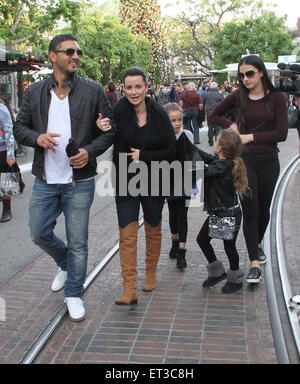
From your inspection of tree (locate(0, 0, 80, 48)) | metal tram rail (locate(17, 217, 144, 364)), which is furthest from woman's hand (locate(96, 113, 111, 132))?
tree (locate(0, 0, 80, 48))

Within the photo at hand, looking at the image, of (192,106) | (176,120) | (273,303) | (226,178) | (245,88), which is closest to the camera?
(273,303)

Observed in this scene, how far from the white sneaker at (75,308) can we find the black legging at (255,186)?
1.61m

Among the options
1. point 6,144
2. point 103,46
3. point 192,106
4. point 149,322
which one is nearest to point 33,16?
point 192,106

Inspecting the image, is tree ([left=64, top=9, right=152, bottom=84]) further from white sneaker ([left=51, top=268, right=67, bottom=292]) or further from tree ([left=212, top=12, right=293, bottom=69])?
white sneaker ([left=51, top=268, right=67, bottom=292])

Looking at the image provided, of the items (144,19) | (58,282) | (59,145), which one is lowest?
(58,282)

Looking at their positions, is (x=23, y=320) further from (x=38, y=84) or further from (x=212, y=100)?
(x=212, y=100)

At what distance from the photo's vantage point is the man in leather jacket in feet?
12.5

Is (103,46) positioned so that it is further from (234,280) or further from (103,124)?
(103,124)

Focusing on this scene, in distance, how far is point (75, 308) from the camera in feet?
13.1

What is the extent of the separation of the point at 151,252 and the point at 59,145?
126cm

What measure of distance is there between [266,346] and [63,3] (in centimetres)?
1412
